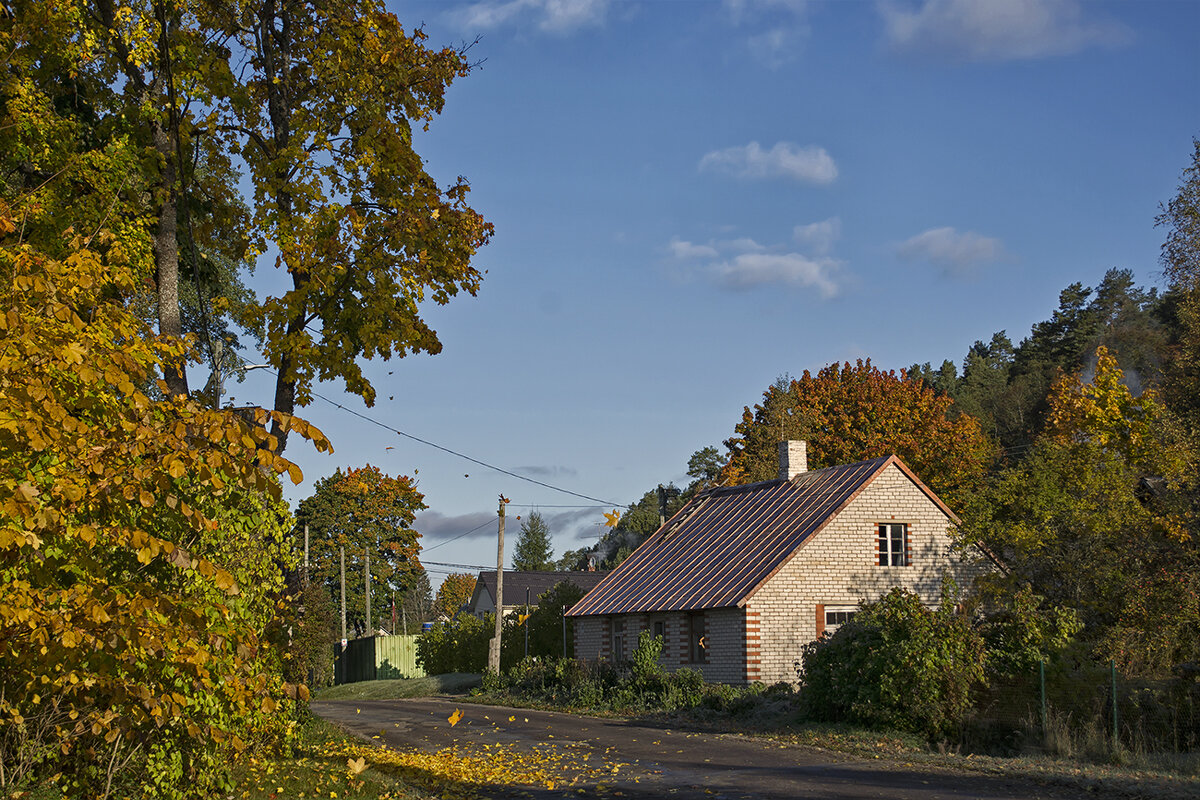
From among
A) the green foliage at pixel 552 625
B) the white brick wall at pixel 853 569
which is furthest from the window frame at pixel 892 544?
the green foliage at pixel 552 625

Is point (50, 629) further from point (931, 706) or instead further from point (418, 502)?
point (418, 502)

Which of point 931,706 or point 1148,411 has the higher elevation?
point 1148,411

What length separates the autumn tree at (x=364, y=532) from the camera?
65.9 meters

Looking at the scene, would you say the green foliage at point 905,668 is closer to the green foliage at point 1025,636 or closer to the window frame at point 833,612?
the green foliage at point 1025,636

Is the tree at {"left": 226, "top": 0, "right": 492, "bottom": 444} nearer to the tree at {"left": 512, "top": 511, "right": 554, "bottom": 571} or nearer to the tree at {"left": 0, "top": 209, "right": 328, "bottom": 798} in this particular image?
the tree at {"left": 0, "top": 209, "right": 328, "bottom": 798}

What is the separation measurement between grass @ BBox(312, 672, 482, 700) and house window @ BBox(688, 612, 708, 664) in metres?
11.9

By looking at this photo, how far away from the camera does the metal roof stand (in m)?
A: 32.2

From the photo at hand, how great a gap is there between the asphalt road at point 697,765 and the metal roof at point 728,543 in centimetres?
728

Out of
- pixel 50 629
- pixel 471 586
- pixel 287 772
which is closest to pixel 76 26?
pixel 287 772

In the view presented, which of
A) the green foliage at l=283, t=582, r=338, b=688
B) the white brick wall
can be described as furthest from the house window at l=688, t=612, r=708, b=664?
the green foliage at l=283, t=582, r=338, b=688

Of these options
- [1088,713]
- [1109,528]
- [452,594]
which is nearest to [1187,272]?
[1109,528]

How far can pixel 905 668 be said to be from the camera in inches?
787

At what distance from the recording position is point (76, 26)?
662 inches

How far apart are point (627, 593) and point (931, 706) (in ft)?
59.0
